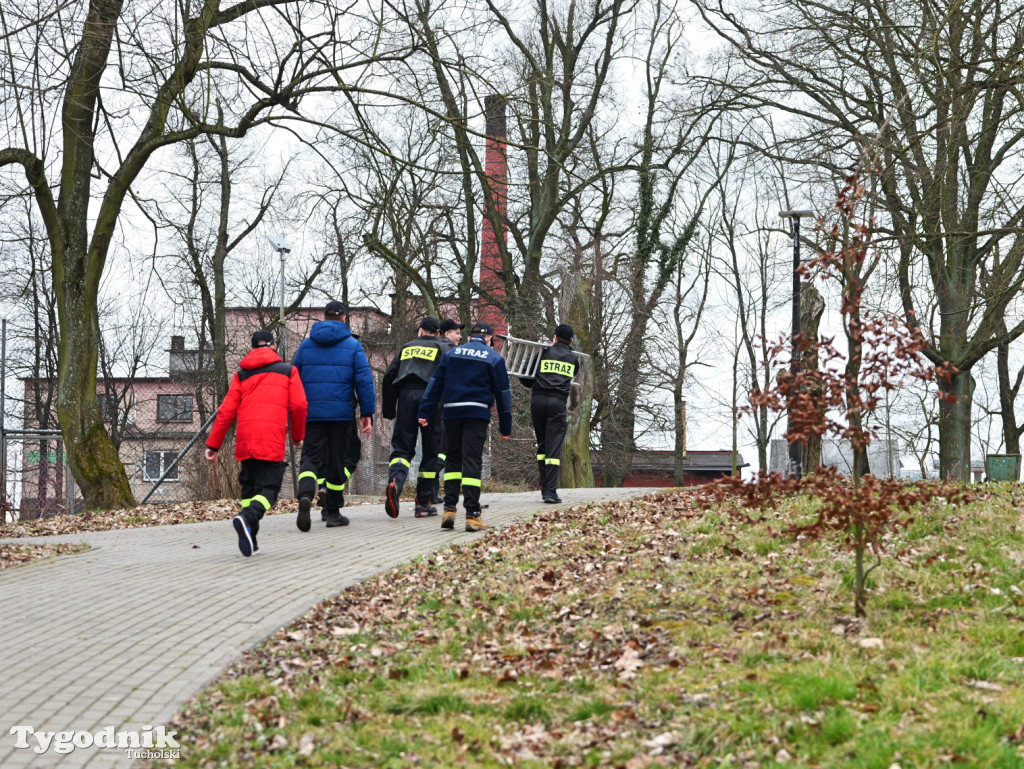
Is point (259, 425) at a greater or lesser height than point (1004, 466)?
greater

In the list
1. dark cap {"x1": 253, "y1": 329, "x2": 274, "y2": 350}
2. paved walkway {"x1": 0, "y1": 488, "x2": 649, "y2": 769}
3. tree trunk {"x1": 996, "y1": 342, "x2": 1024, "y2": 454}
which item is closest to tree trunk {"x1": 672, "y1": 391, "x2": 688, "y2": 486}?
tree trunk {"x1": 996, "y1": 342, "x2": 1024, "y2": 454}

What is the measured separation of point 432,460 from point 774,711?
7967 mm

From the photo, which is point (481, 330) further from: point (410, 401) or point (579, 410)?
point (579, 410)

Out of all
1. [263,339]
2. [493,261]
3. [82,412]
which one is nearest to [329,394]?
[263,339]

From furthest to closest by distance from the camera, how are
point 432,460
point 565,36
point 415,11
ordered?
1. point 565,36
2. point 415,11
3. point 432,460

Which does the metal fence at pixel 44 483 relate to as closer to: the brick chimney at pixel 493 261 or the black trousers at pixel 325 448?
the black trousers at pixel 325 448

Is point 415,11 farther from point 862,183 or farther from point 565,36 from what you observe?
point 565,36

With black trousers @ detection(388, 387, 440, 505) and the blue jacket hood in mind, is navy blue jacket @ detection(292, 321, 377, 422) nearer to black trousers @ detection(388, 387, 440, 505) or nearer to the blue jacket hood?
the blue jacket hood

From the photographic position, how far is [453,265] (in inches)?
1304

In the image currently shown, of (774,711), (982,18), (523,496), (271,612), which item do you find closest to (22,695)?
(271,612)

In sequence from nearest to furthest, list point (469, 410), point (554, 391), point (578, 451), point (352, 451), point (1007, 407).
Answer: point (469, 410)
point (352, 451)
point (554, 391)
point (578, 451)
point (1007, 407)

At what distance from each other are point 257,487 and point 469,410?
2.21m

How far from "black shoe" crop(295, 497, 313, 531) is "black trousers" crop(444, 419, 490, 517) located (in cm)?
138

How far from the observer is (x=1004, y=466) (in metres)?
21.3
